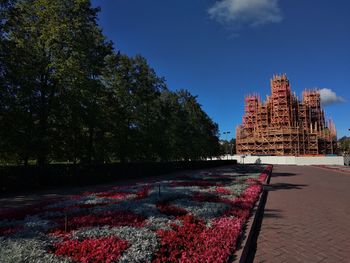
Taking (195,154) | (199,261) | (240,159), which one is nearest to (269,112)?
(240,159)

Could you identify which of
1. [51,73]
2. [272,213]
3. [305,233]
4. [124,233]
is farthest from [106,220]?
[51,73]

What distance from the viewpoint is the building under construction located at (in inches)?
4085

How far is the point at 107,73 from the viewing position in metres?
28.7

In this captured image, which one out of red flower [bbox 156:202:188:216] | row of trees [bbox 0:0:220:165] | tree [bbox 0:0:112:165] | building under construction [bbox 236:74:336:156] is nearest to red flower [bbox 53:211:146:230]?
red flower [bbox 156:202:188:216]

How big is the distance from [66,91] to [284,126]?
3748 inches

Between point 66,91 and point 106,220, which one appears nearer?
point 106,220

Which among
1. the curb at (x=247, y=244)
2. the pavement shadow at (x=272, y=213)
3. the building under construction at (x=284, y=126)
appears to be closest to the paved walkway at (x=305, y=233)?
the pavement shadow at (x=272, y=213)

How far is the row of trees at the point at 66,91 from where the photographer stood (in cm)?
1775

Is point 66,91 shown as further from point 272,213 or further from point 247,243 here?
point 247,243

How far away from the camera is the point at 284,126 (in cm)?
10644

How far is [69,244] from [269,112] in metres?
115

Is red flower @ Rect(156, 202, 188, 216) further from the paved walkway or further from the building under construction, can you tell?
the building under construction

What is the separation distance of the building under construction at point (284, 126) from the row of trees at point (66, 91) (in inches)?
3183

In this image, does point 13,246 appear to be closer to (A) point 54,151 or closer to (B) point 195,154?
(A) point 54,151
